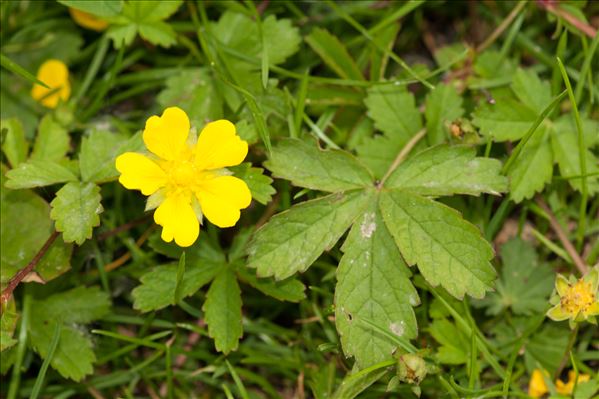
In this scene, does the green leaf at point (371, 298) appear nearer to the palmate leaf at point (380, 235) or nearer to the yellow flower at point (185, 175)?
the palmate leaf at point (380, 235)

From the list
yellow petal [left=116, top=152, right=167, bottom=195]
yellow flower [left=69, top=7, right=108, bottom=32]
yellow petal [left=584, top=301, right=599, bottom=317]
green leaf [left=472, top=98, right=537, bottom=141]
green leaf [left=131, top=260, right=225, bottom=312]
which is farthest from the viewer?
yellow flower [left=69, top=7, right=108, bottom=32]

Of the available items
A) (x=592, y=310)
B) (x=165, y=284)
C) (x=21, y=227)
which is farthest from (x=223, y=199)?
(x=592, y=310)

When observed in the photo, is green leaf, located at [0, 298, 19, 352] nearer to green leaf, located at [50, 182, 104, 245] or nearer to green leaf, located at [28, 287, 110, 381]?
green leaf, located at [28, 287, 110, 381]

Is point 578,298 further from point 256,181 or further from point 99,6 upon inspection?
point 99,6

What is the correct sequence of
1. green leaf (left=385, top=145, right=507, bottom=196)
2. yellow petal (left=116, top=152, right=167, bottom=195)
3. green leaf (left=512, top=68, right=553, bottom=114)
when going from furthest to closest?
green leaf (left=512, top=68, right=553, bottom=114)
green leaf (left=385, top=145, right=507, bottom=196)
yellow petal (left=116, top=152, right=167, bottom=195)

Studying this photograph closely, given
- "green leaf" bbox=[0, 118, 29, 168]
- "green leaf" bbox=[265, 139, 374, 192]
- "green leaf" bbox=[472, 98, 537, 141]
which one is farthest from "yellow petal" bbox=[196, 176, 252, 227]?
"green leaf" bbox=[472, 98, 537, 141]

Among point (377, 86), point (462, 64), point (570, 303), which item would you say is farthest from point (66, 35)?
point (570, 303)

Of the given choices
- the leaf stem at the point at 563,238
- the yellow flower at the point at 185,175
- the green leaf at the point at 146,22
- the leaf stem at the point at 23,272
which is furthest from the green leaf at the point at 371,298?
the green leaf at the point at 146,22
